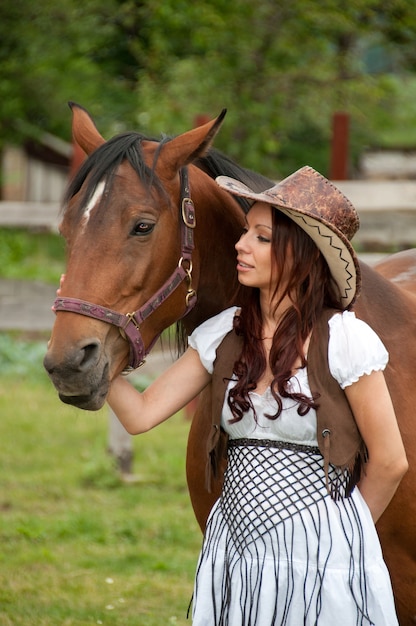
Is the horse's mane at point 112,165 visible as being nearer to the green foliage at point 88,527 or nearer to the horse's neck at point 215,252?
the horse's neck at point 215,252

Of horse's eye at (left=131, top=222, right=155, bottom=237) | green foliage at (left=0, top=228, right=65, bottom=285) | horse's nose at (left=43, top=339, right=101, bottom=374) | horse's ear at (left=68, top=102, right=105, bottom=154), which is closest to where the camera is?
horse's nose at (left=43, top=339, right=101, bottom=374)

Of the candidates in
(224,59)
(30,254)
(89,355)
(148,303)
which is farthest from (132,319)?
(30,254)

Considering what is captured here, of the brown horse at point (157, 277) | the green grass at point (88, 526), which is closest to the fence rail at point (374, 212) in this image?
the green grass at point (88, 526)

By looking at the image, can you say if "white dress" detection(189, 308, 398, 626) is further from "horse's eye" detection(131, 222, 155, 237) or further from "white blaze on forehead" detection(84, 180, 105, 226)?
"white blaze on forehead" detection(84, 180, 105, 226)

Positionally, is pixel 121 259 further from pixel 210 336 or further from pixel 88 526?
pixel 88 526

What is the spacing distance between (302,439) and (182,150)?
846 millimetres

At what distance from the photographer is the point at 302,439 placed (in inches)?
95.2

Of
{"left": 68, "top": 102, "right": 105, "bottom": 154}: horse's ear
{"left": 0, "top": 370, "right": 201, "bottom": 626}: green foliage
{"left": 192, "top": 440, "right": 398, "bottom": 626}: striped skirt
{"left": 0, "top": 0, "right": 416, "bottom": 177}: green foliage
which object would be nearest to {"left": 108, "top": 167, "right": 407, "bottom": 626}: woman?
{"left": 192, "top": 440, "right": 398, "bottom": 626}: striped skirt

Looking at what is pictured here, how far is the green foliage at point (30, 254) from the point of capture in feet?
40.5

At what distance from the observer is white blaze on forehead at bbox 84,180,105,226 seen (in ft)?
8.16

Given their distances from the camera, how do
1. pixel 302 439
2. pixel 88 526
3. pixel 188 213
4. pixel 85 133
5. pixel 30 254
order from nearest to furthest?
pixel 302 439 < pixel 188 213 < pixel 85 133 < pixel 88 526 < pixel 30 254

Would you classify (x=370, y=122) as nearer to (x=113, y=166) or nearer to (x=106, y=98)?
(x=106, y=98)

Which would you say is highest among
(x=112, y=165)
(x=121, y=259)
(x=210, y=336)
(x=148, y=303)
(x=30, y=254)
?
(x=112, y=165)

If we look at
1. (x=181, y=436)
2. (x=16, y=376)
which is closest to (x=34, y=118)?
A: (x=16, y=376)
